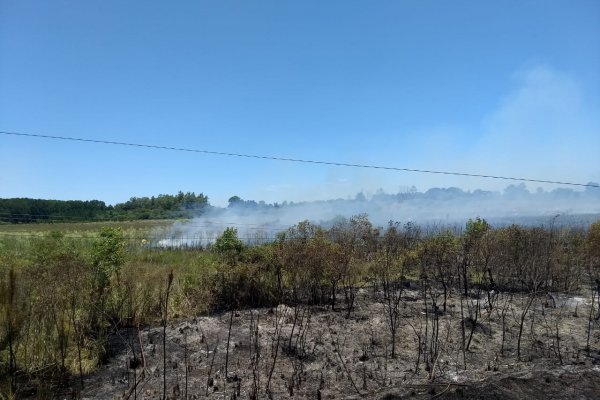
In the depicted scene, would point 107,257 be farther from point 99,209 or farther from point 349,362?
point 99,209

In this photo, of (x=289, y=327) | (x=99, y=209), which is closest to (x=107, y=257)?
(x=289, y=327)

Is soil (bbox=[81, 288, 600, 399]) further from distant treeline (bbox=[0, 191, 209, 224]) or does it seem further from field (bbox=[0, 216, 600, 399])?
distant treeline (bbox=[0, 191, 209, 224])

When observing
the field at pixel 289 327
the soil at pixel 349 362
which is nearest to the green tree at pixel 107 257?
the field at pixel 289 327

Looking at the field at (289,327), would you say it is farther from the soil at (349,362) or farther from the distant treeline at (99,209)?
the distant treeline at (99,209)

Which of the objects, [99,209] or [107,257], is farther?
[99,209]

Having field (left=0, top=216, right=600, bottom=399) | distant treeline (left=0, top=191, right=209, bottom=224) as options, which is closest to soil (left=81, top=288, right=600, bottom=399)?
field (left=0, top=216, right=600, bottom=399)

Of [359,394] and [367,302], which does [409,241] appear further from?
[359,394]

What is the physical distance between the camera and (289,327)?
909 centimetres

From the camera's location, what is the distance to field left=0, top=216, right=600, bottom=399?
242 inches

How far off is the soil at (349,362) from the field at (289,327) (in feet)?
0.12

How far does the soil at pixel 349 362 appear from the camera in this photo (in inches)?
238

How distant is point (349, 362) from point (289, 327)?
2073 millimetres

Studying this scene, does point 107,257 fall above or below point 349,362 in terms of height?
above

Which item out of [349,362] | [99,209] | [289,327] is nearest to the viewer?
[349,362]
